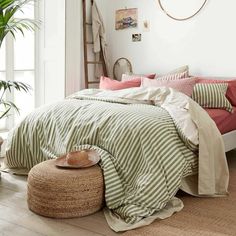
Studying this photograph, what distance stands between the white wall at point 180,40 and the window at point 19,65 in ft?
3.79

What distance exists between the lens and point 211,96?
381 centimetres

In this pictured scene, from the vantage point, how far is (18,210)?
2.64 m

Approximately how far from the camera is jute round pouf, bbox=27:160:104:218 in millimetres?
2471

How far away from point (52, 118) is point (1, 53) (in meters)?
1.60

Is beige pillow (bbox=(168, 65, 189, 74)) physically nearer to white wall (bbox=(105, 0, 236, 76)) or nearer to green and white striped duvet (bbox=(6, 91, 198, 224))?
white wall (bbox=(105, 0, 236, 76))

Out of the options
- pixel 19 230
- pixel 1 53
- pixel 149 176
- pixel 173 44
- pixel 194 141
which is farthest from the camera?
pixel 173 44

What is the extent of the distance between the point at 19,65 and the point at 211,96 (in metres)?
2.32

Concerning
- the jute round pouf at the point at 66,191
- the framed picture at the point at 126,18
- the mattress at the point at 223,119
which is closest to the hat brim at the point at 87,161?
the jute round pouf at the point at 66,191

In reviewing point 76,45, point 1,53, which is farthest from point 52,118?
point 76,45

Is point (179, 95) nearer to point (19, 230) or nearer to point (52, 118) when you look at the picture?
point (52, 118)

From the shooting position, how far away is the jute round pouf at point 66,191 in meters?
2.47

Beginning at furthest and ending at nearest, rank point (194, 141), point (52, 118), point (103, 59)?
point (103, 59), point (52, 118), point (194, 141)

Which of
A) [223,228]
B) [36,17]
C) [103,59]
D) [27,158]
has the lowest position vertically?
[223,228]

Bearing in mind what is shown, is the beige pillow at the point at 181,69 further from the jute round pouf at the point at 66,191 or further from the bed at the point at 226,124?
the jute round pouf at the point at 66,191
